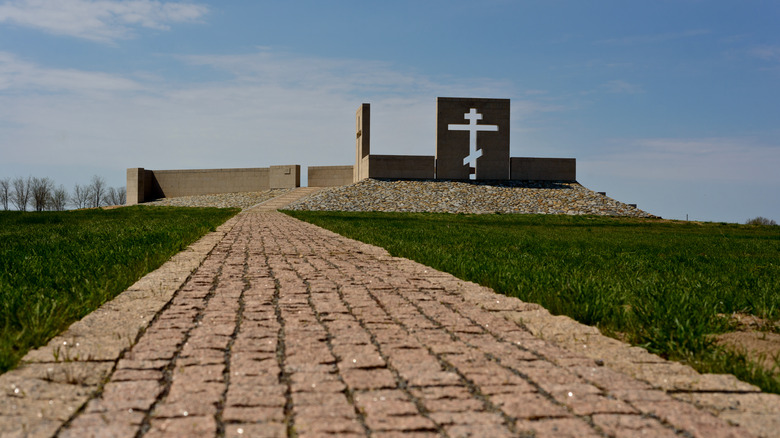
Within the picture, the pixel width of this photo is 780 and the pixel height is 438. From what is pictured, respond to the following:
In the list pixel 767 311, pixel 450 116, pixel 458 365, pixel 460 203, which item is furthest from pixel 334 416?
pixel 450 116

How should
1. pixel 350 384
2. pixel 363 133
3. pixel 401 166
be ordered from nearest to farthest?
pixel 350 384
pixel 401 166
pixel 363 133

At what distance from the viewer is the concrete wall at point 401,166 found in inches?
1772

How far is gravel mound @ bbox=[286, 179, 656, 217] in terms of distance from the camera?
36.7 m

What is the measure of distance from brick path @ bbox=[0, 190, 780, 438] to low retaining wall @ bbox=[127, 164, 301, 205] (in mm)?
48123

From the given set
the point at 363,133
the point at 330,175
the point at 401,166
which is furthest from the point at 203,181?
the point at 401,166

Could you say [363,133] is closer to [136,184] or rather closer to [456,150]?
[456,150]

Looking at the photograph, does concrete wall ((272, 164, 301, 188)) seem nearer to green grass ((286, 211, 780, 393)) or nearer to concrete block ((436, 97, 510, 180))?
concrete block ((436, 97, 510, 180))

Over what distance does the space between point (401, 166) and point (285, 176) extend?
1170 cm

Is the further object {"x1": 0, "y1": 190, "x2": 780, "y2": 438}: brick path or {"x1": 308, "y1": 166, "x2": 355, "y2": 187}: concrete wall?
{"x1": 308, "y1": 166, "x2": 355, "y2": 187}: concrete wall

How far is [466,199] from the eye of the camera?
3891 centimetres

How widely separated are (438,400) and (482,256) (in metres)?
6.02

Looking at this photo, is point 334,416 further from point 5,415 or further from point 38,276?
point 38,276

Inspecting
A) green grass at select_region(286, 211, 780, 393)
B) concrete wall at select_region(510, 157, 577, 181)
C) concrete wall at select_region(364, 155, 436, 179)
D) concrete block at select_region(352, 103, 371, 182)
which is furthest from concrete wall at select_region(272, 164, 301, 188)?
green grass at select_region(286, 211, 780, 393)

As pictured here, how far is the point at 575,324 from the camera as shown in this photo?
4.31 m
